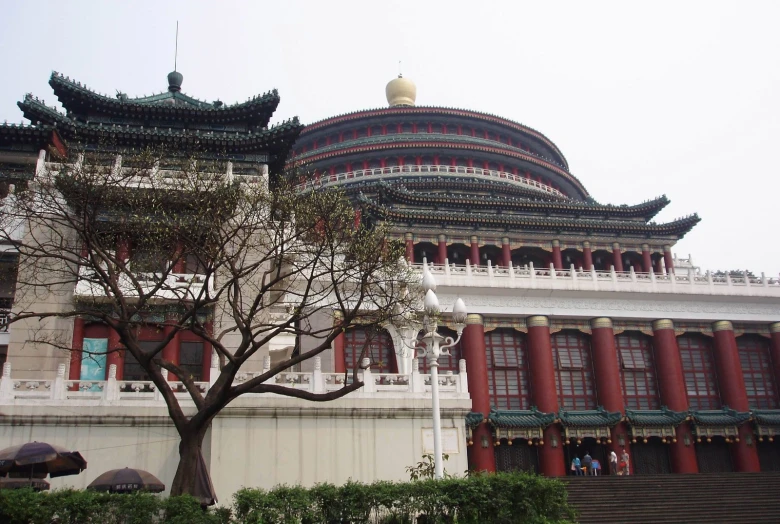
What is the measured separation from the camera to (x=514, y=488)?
16.1 meters

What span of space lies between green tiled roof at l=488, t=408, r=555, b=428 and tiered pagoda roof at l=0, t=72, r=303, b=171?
14123 mm

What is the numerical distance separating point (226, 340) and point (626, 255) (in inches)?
997

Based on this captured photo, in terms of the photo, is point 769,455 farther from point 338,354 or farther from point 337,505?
→ point 337,505

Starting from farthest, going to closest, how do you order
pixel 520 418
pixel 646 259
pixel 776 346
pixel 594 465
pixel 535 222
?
pixel 646 259 → pixel 535 222 → pixel 776 346 → pixel 520 418 → pixel 594 465

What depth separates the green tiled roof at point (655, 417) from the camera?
3344 cm

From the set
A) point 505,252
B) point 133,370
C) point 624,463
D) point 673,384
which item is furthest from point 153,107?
point 673,384

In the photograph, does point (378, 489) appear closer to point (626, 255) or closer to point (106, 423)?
point (106, 423)

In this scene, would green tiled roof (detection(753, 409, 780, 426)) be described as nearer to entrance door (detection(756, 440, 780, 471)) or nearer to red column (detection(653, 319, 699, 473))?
entrance door (detection(756, 440, 780, 471))

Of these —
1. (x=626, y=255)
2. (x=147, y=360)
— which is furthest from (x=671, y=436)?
(x=147, y=360)

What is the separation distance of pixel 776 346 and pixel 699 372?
4.11 metres

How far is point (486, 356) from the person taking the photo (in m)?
34.0

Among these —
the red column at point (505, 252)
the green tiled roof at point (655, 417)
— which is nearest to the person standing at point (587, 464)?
the green tiled roof at point (655, 417)

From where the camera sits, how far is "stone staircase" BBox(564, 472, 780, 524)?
23219mm

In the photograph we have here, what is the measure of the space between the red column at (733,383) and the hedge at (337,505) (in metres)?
20.9
